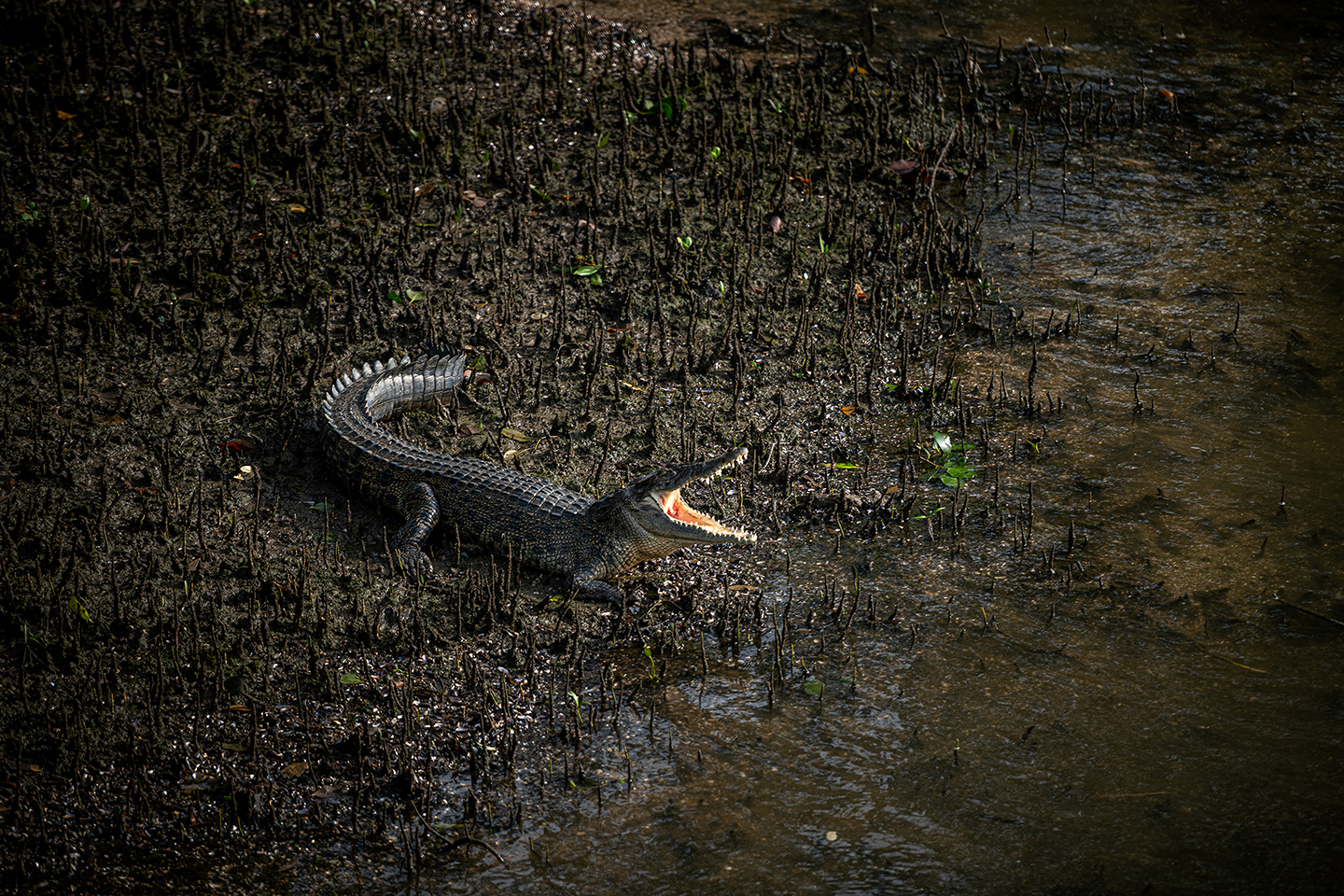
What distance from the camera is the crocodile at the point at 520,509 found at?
4875mm

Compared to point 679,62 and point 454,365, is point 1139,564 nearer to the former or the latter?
point 454,365

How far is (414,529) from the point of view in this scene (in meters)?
5.09

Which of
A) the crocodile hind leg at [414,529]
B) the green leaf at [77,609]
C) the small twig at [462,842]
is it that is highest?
the crocodile hind leg at [414,529]

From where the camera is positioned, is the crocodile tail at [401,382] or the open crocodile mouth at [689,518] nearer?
the open crocodile mouth at [689,518]

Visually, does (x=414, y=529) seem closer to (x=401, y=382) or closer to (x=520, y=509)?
(x=520, y=509)

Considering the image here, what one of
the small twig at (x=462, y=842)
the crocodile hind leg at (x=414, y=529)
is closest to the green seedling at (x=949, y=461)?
the crocodile hind leg at (x=414, y=529)

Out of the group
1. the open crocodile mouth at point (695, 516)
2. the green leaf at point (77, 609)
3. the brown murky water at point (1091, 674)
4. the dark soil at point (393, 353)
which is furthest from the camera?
the open crocodile mouth at point (695, 516)

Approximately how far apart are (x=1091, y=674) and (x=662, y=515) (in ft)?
6.27

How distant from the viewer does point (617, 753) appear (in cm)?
418

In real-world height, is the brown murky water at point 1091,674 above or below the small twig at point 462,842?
above

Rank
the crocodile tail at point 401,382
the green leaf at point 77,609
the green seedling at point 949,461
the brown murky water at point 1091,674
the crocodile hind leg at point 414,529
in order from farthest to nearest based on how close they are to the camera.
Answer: the crocodile tail at point 401,382, the green seedling at point 949,461, the crocodile hind leg at point 414,529, the green leaf at point 77,609, the brown murky water at point 1091,674

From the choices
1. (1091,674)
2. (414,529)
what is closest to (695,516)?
(414,529)

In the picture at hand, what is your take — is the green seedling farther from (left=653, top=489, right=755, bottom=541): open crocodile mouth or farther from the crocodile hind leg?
the crocodile hind leg

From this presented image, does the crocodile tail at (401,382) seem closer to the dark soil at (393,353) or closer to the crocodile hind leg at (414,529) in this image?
the dark soil at (393,353)
